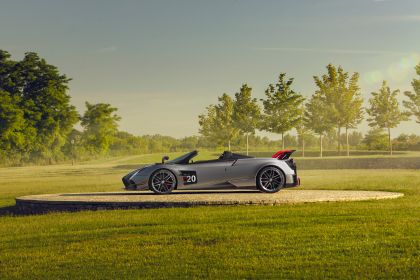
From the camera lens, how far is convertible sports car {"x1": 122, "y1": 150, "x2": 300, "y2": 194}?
44.3 ft

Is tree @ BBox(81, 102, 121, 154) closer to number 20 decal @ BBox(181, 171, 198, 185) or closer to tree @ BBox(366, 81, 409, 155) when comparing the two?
tree @ BBox(366, 81, 409, 155)

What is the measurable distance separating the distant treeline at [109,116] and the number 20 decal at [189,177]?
41.5 metres

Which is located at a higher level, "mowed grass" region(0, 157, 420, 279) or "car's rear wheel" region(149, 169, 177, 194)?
"car's rear wheel" region(149, 169, 177, 194)

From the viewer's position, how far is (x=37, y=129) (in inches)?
2584

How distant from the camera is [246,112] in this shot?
188ft

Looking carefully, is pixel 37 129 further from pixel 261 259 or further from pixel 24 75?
pixel 261 259

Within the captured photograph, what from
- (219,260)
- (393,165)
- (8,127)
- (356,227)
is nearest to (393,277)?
(219,260)

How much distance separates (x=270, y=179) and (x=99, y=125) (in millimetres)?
59150

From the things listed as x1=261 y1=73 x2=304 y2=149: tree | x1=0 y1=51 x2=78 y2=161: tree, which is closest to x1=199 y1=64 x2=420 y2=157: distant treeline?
x1=261 y1=73 x2=304 y2=149: tree

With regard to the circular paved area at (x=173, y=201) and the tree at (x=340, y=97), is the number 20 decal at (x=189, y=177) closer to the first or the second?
the circular paved area at (x=173, y=201)

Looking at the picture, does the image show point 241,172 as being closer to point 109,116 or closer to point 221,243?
point 221,243

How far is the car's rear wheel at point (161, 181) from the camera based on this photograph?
13.8 m

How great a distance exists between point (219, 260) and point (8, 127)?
57462 millimetres

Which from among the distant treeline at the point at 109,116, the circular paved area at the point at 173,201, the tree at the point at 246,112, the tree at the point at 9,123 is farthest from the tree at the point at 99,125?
the circular paved area at the point at 173,201
